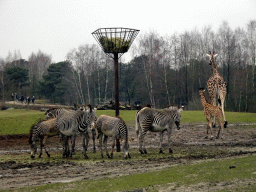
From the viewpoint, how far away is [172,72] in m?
52.5

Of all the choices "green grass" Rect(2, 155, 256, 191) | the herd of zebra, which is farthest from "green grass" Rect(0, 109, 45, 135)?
"green grass" Rect(2, 155, 256, 191)

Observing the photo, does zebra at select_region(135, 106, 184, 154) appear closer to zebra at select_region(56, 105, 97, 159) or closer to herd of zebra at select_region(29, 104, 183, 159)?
herd of zebra at select_region(29, 104, 183, 159)

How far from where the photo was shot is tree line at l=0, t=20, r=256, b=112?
45375mm

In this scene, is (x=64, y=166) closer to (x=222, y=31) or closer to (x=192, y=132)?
(x=192, y=132)

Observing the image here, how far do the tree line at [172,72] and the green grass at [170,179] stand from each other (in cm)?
3364

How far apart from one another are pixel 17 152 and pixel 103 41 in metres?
7.15

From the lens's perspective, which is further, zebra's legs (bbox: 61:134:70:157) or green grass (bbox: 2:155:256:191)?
zebra's legs (bbox: 61:134:70:157)

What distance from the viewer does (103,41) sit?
53.4ft

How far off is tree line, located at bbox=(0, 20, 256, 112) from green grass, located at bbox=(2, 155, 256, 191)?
110 feet

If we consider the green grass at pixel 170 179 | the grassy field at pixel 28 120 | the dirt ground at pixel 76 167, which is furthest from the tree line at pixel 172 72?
the green grass at pixel 170 179

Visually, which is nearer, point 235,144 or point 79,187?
point 79,187

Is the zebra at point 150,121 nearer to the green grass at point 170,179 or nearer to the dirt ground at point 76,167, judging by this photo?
the dirt ground at point 76,167

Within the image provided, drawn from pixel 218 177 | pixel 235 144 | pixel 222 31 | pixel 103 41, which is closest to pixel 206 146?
pixel 235 144

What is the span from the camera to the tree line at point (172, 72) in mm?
45375
